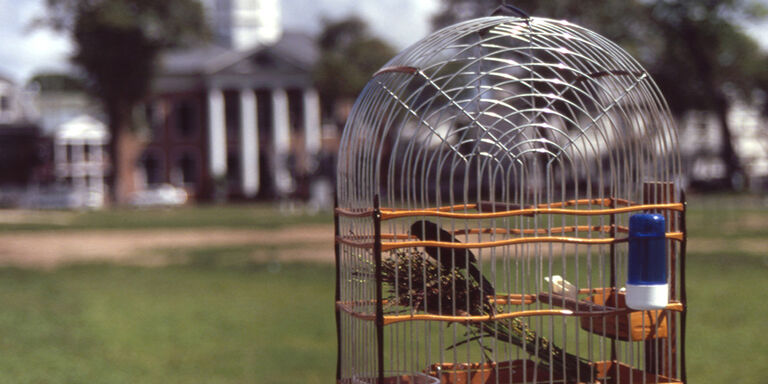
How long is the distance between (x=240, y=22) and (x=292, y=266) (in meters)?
54.3

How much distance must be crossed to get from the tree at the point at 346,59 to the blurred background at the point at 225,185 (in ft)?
0.54

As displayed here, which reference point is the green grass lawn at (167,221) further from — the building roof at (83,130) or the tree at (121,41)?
the building roof at (83,130)

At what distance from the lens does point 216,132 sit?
61438 mm

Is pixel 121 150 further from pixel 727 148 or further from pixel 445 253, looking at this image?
pixel 445 253

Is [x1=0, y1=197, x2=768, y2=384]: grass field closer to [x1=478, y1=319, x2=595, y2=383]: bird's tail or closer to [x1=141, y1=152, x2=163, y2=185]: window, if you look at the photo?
[x1=478, y1=319, x2=595, y2=383]: bird's tail

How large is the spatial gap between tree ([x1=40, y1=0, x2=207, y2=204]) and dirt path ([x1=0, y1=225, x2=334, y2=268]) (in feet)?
82.1

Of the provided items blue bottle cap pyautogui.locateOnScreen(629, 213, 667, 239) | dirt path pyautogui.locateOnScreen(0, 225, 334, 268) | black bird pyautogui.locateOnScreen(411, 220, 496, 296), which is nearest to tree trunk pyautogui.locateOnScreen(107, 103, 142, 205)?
dirt path pyautogui.locateOnScreen(0, 225, 334, 268)

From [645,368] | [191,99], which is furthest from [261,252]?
[191,99]

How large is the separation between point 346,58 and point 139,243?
117ft

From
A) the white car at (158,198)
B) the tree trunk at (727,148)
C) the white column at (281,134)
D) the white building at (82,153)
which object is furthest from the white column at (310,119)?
the tree trunk at (727,148)

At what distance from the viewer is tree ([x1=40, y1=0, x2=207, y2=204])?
53.5 m

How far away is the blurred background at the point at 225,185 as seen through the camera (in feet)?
35.3

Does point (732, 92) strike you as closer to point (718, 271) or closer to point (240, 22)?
point (240, 22)

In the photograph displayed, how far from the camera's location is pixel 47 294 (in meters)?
15.6
